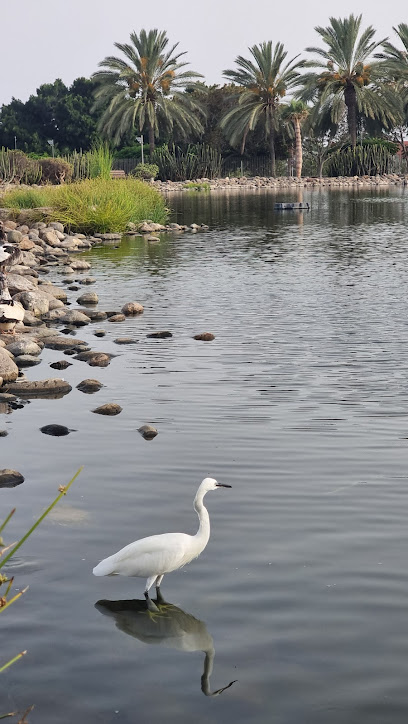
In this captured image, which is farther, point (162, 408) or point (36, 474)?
point (162, 408)

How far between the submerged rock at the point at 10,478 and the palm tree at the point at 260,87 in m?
58.9

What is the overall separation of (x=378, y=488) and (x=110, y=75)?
2347 inches

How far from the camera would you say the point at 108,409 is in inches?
362

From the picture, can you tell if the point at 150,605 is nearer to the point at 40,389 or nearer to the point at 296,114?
the point at 40,389

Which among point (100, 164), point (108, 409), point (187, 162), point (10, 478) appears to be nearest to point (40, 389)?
point (108, 409)

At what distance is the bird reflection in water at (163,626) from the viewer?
473 cm

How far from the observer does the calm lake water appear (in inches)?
169

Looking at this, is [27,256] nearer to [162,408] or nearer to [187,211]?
[162,408]

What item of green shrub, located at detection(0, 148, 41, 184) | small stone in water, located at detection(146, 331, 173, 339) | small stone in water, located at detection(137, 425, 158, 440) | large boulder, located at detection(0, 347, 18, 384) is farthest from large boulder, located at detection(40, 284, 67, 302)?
green shrub, located at detection(0, 148, 41, 184)

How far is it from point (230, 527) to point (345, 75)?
62661 millimetres

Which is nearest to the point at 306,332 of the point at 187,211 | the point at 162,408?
the point at 162,408

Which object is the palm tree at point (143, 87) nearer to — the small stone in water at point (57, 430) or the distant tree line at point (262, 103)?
the distant tree line at point (262, 103)

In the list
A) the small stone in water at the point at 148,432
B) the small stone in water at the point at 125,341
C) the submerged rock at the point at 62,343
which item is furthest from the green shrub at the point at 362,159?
the small stone in water at the point at 148,432

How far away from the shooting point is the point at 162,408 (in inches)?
366
